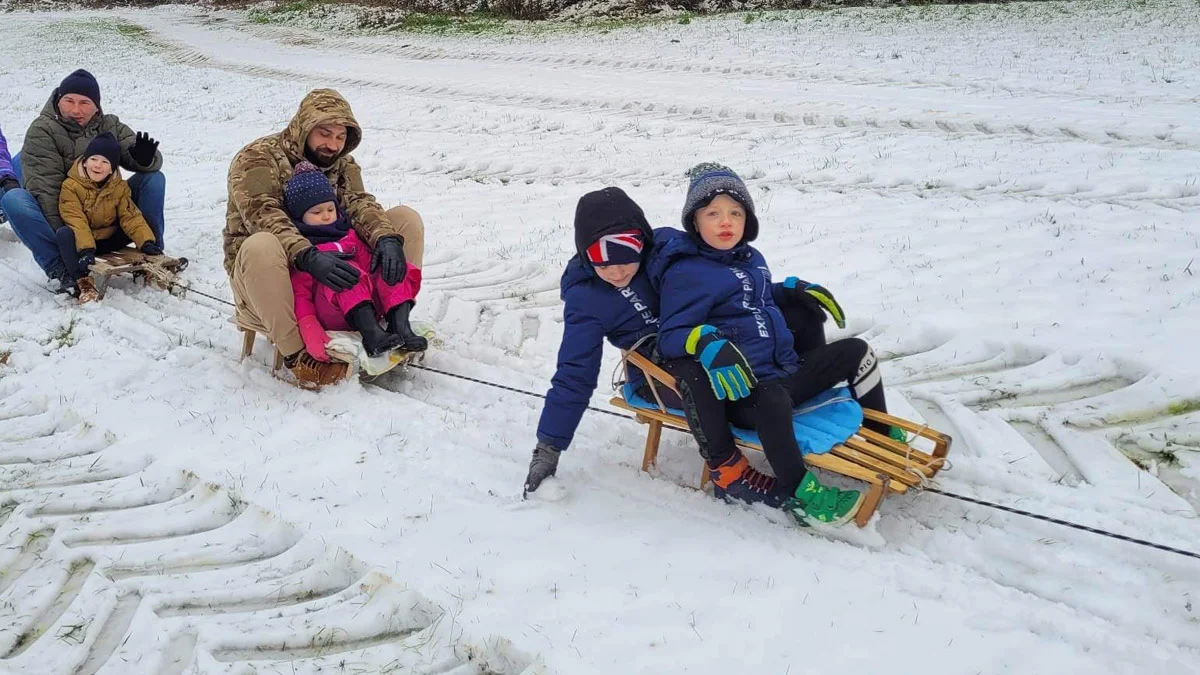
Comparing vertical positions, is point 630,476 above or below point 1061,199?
below

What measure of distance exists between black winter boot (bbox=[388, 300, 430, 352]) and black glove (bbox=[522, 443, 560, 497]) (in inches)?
59.4

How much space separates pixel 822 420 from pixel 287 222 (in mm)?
3362

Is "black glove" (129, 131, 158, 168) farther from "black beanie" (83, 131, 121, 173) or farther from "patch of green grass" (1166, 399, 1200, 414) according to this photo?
"patch of green grass" (1166, 399, 1200, 414)

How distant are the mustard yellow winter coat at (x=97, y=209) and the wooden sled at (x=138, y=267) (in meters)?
0.15

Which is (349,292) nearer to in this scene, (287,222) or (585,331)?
(287,222)

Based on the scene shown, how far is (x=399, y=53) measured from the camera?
19234mm

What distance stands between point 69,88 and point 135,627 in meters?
5.24

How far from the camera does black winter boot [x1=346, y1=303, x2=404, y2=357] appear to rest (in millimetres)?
4895

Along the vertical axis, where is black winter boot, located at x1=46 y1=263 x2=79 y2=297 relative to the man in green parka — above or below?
below

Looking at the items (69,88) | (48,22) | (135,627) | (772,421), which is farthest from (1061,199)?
(48,22)

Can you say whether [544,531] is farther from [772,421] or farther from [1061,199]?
[1061,199]

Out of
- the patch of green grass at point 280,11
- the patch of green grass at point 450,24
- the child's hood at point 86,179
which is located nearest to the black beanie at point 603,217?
the child's hood at point 86,179

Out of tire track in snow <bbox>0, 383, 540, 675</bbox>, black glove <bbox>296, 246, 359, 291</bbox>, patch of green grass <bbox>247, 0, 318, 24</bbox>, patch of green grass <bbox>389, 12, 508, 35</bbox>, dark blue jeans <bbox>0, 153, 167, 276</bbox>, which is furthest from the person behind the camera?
patch of green grass <bbox>247, 0, 318, 24</bbox>

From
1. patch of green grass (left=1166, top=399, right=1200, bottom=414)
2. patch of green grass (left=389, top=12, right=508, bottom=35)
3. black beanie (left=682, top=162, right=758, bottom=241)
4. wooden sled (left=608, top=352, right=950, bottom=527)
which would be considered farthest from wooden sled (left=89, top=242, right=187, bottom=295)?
patch of green grass (left=389, top=12, right=508, bottom=35)
